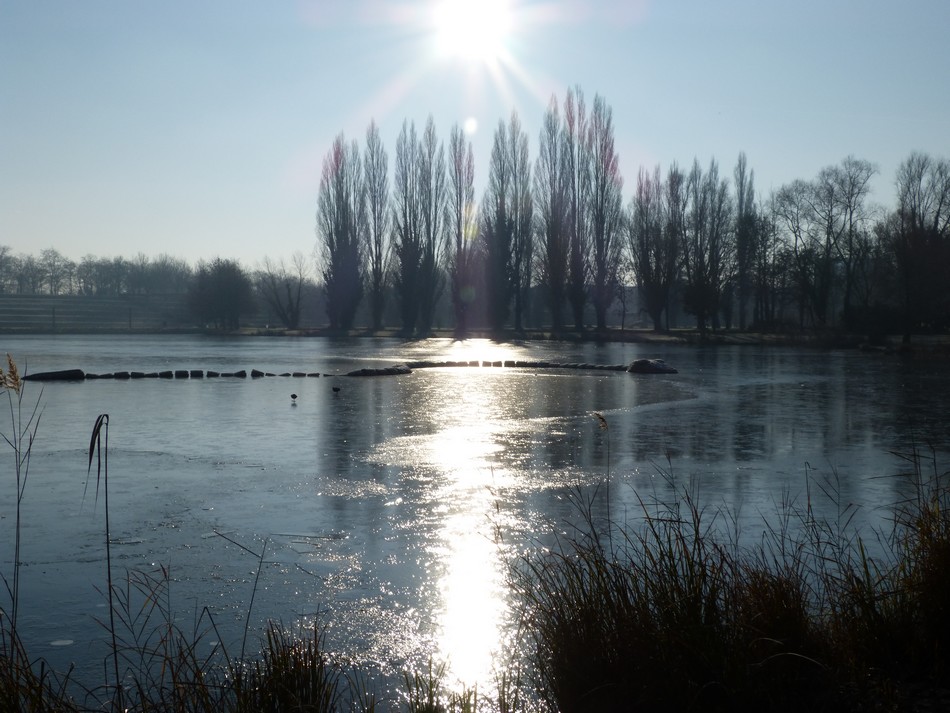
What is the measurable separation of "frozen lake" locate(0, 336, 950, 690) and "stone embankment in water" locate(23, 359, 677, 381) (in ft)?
10.9

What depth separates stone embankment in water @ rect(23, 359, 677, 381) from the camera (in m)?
20.3

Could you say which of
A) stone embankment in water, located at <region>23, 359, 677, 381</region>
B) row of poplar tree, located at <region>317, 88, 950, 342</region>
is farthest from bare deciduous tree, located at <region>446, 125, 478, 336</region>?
stone embankment in water, located at <region>23, 359, 677, 381</region>

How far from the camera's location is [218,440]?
1033cm

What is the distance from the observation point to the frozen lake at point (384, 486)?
429cm

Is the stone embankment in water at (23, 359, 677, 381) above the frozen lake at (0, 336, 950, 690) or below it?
above

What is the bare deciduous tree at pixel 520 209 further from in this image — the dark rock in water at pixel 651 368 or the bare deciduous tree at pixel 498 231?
the dark rock in water at pixel 651 368

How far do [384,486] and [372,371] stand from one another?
1488cm

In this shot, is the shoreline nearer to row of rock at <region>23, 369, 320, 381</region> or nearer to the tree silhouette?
the tree silhouette

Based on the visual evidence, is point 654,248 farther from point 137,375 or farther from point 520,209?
point 137,375

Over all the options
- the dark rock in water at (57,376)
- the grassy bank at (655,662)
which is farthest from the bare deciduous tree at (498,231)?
the grassy bank at (655,662)

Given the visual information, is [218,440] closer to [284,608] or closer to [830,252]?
[284,608]

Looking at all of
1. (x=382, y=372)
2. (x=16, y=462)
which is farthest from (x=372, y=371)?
(x=16, y=462)

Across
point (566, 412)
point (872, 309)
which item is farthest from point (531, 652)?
point (872, 309)

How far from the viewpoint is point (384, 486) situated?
7.46m
